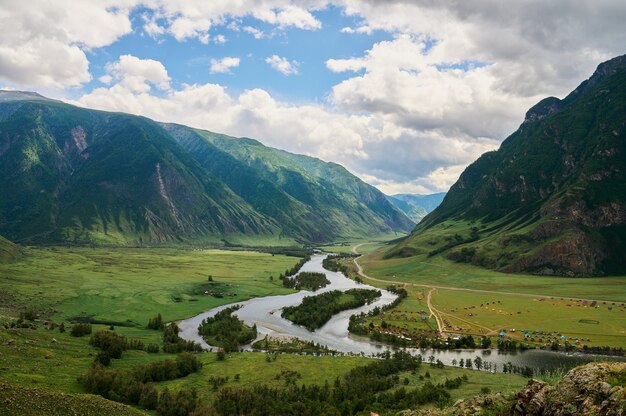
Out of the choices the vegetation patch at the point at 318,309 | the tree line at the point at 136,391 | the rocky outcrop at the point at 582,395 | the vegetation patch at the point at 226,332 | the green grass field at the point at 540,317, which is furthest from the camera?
the vegetation patch at the point at 318,309

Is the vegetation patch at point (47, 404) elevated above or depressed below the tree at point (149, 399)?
above

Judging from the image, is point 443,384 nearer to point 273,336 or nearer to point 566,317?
point 273,336

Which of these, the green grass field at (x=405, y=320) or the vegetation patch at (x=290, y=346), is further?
the green grass field at (x=405, y=320)

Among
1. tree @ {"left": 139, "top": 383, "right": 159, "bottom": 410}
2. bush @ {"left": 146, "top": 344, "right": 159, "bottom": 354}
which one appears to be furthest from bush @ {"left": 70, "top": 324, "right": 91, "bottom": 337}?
tree @ {"left": 139, "top": 383, "right": 159, "bottom": 410}

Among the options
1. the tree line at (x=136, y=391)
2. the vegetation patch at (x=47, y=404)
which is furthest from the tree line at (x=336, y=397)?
the vegetation patch at (x=47, y=404)

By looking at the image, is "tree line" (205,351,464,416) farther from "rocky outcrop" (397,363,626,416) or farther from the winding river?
"rocky outcrop" (397,363,626,416)

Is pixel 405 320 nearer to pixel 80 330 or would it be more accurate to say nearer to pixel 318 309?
pixel 318 309

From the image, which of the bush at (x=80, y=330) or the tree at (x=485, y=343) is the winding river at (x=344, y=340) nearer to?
the tree at (x=485, y=343)

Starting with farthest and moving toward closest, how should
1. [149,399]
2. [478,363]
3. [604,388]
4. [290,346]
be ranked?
[290,346]
[478,363]
[149,399]
[604,388]

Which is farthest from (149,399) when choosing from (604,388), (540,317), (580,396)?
(540,317)

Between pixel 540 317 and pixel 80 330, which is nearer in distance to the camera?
A: pixel 80 330
